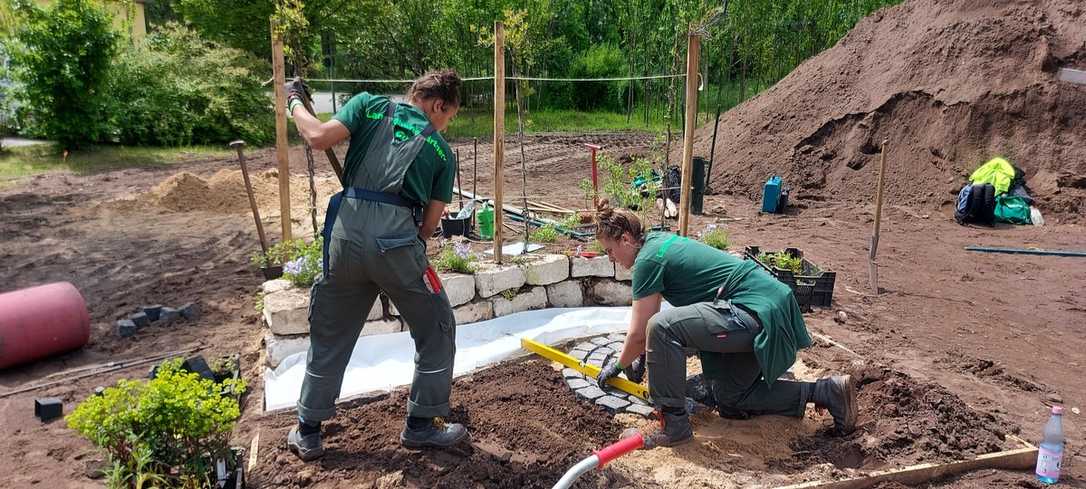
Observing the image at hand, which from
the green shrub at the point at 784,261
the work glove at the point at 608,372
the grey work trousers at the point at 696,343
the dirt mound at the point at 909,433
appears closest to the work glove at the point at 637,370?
the work glove at the point at 608,372

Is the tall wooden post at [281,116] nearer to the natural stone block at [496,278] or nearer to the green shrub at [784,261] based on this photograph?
the natural stone block at [496,278]

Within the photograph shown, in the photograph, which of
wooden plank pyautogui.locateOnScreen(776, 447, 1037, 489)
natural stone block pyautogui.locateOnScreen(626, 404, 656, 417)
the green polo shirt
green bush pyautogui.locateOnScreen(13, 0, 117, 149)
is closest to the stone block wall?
natural stone block pyautogui.locateOnScreen(626, 404, 656, 417)

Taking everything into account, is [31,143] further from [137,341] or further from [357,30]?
[137,341]

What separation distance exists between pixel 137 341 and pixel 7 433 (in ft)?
4.80

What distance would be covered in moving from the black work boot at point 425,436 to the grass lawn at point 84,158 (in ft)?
40.2

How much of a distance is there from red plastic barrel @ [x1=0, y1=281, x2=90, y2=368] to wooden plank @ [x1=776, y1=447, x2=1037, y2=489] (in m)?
4.79

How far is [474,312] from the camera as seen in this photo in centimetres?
548

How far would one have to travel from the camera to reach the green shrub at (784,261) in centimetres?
648

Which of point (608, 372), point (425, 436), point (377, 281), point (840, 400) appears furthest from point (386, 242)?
point (840, 400)

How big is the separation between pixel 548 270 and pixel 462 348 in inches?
41.3

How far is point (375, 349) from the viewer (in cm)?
493

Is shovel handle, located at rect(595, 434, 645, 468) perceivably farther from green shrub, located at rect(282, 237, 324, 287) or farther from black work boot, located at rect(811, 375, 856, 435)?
green shrub, located at rect(282, 237, 324, 287)

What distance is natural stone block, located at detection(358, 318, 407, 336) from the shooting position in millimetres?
5035

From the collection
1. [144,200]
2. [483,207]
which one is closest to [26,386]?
[483,207]
